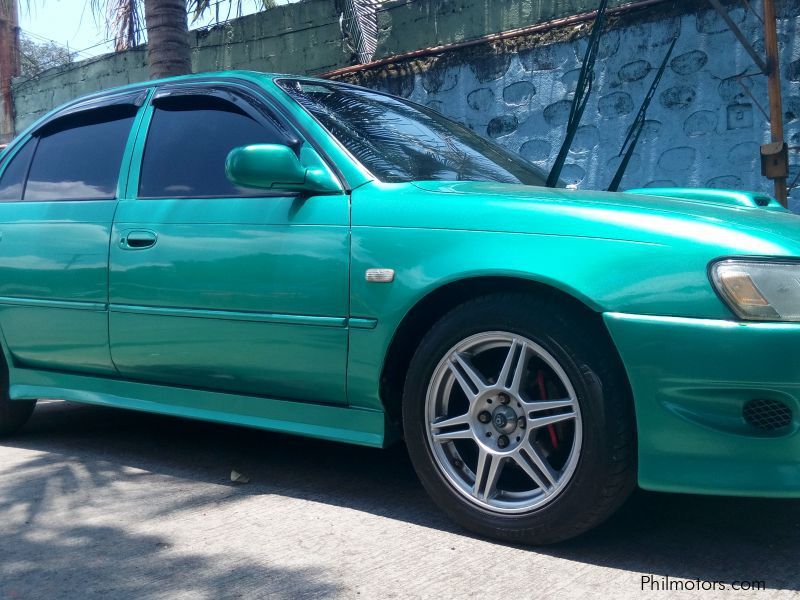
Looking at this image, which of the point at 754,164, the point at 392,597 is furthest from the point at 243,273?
the point at 754,164

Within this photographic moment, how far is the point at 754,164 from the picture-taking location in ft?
21.8

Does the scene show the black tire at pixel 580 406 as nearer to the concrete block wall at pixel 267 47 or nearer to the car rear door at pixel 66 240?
the car rear door at pixel 66 240

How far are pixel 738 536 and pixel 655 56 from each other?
497 centimetres

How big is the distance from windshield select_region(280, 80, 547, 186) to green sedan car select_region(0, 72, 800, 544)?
17 mm

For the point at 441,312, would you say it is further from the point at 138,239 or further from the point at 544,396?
the point at 138,239

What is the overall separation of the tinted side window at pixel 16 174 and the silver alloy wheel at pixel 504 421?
2.66 m

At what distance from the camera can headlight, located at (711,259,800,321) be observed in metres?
2.60

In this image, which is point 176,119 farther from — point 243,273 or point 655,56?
point 655,56

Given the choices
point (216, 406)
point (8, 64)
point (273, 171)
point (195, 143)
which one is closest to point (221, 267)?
point (273, 171)

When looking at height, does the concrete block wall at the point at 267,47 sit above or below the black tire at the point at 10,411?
above

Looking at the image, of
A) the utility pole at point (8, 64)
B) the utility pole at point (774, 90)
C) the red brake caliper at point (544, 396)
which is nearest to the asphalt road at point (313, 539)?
the red brake caliper at point (544, 396)

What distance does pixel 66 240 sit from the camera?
4.19 metres

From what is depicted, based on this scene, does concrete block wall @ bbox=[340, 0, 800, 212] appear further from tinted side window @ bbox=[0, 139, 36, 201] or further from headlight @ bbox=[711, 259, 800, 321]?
tinted side window @ bbox=[0, 139, 36, 201]

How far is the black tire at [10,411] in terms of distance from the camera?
4.64 metres
